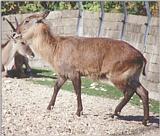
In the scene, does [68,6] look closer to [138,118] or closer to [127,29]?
[127,29]

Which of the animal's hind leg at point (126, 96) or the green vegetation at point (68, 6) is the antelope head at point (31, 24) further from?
the green vegetation at point (68, 6)

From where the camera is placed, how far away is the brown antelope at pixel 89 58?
770 centimetres

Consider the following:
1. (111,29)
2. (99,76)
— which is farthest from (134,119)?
(111,29)

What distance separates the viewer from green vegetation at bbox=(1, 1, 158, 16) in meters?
11.5

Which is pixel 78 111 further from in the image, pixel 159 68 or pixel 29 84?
pixel 29 84

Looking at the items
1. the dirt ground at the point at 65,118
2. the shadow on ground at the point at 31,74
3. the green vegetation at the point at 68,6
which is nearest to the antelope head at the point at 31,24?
the dirt ground at the point at 65,118

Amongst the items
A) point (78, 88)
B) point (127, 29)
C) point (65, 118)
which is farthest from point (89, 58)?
point (127, 29)

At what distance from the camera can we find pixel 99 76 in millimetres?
7902

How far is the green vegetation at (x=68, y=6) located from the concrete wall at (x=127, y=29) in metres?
0.18

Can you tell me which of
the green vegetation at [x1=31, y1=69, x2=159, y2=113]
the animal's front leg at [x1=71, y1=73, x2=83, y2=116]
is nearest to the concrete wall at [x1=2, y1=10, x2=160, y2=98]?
the green vegetation at [x1=31, y1=69, x2=159, y2=113]

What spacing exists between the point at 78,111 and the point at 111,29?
4.69 m

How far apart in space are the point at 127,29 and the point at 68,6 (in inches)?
117

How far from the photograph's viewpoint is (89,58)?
7.91 meters

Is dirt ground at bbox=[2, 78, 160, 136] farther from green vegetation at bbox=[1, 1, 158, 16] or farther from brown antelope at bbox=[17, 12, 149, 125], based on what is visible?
green vegetation at bbox=[1, 1, 158, 16]
